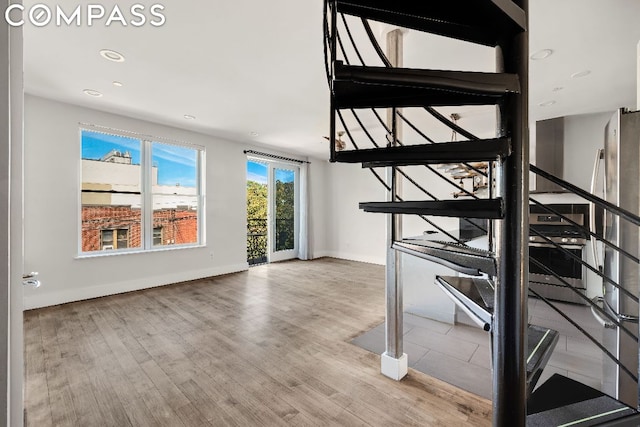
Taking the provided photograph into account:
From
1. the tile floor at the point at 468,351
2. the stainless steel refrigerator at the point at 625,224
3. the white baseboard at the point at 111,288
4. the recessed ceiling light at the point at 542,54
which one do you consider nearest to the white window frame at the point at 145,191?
the white baseboard at the point at 111,288

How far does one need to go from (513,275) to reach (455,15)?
34.3 inches

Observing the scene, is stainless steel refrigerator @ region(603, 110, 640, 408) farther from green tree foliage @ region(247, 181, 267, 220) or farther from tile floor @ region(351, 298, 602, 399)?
green tree foliage @ region(247, 181, 267, 220)

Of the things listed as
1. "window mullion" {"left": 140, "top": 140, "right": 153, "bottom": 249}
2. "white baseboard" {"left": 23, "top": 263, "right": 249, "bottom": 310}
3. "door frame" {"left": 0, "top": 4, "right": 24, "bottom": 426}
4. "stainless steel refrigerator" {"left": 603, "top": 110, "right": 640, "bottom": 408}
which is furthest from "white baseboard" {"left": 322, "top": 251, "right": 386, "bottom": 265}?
"door frame" {"left": 0, "top": 4, "right": 24, "bottom": 426}

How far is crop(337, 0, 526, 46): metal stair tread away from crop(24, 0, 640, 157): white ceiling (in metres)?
1.02

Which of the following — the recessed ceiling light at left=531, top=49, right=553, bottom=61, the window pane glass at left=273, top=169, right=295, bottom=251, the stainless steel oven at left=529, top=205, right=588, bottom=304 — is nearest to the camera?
the recessed ceiling light at left=531, top=49, right=553, bottom=61

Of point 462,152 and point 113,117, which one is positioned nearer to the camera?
point 462,152

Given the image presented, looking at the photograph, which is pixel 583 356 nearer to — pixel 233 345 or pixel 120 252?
pixel 233 345

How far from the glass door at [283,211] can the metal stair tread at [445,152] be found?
5.58 m

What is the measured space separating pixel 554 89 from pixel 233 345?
4.29 meters

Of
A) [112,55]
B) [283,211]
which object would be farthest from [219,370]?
[283,211]

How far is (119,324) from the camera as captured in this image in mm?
2945

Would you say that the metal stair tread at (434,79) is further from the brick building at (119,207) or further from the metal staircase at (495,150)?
the brick building at (119,207)

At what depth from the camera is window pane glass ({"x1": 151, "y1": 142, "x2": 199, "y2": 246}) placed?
15.0 feet

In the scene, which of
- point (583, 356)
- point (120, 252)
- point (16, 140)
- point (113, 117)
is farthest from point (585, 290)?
point (113, 117)
